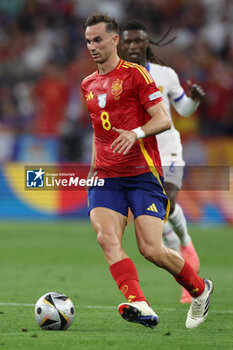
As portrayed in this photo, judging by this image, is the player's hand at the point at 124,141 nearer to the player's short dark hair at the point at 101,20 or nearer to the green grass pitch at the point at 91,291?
the player's short dark hair at the point at 101,20

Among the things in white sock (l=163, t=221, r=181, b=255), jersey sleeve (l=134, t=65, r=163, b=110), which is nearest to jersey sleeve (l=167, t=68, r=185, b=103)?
white sock (l=163, t=221, r=181, b=255)

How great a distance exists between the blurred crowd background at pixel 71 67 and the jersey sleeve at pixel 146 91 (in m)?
11.4

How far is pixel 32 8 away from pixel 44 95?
4299mm

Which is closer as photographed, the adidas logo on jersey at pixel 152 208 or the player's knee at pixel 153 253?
the player's knee at pixel 153 253

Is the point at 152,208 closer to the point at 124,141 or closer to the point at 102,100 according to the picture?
the point at 124,141

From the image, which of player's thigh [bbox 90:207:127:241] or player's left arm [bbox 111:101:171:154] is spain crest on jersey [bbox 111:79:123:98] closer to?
player's left arm [bbox 111:101:171:154]

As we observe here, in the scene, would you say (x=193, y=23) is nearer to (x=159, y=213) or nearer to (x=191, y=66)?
(x=191, y=66)

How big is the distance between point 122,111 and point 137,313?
1.58 meters

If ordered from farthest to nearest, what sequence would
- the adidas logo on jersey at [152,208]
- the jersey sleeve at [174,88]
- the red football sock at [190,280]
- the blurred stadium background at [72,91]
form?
the blurred stadium background at [72,91], the jersey sleeve at [174,88], the red football sock at [190,280], the adidas logo on jersey at [152,208]

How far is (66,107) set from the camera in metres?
18.7

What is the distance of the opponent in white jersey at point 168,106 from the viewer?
323 inches

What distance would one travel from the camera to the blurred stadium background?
17.8 m

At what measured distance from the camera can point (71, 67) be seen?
19.8 m

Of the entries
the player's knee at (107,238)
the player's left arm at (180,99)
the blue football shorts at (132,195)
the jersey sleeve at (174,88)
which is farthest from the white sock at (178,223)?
the player's knee at (107,238)
